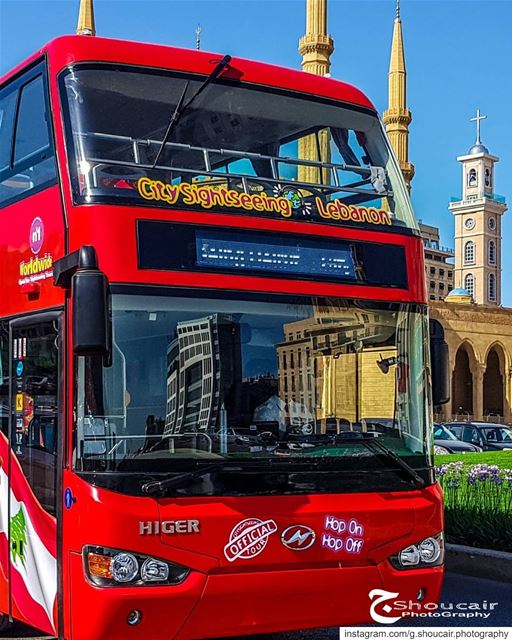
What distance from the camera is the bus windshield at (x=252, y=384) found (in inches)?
223

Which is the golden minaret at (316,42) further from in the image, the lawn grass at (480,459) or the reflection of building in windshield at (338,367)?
the reflection of building in windshield at (338,367)

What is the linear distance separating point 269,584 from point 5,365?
2.29 metres

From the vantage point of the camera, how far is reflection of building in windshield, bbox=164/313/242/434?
5785mm

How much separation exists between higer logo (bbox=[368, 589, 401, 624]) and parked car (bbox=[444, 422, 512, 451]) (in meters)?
A: 20.8

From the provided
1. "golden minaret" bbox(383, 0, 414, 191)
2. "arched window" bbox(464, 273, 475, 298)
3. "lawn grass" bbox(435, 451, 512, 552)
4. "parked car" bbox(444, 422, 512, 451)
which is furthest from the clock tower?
"lawn grass" bbox(435, 451, 512, 552)

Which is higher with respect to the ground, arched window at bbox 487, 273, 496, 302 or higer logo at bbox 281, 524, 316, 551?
arched window at bbox 487, 273, 496, 302

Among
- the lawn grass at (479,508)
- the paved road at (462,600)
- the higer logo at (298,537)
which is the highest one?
the higer logo at (298,537)

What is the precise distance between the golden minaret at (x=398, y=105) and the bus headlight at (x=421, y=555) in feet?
171

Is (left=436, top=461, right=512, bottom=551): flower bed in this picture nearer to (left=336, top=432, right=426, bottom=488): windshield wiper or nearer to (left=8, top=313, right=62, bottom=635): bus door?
(left=336, top=432, right=426, bottom=488): windshield wiper

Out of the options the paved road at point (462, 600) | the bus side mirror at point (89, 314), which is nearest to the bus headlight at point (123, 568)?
the bus side mirror at point (89, 314)

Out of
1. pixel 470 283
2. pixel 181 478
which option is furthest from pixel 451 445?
pixel 470 283

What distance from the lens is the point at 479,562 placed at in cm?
984

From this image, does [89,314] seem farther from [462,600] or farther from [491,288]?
[491,288]

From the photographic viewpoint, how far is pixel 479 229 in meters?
155
